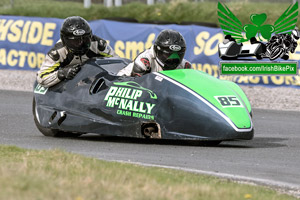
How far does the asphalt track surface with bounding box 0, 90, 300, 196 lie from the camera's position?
296 inches

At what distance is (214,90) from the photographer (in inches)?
362

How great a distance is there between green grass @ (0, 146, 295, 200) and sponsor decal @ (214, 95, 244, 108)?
201 centimetres

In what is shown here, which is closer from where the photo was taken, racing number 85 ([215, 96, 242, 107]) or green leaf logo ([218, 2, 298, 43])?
racing number 85 ([215, 96, 242, 107])

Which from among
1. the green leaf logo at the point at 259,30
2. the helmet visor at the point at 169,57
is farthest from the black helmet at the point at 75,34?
the green leaf logo at the point at 259,30

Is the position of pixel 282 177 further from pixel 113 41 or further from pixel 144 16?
pixel 144 16

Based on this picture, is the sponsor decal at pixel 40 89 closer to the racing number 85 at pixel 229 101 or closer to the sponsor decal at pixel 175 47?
the sponsor decal at pixel 175 47

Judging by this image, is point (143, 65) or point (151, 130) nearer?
point (151, 130)

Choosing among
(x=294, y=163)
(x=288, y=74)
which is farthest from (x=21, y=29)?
(x=294, y=163)

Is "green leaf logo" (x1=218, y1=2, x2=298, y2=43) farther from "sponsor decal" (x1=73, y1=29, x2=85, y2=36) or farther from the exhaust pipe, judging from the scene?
the exhaust pipe

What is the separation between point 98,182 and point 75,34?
4961 millimetres

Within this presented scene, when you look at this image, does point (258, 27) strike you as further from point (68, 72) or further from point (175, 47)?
point (68, 72)

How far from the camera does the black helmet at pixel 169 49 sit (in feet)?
32.5

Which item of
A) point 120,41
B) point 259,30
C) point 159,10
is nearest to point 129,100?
point 259,30

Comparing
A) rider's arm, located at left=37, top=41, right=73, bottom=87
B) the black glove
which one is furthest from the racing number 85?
rider's arm, located at left=37, top=41, right=73, bottom=87
